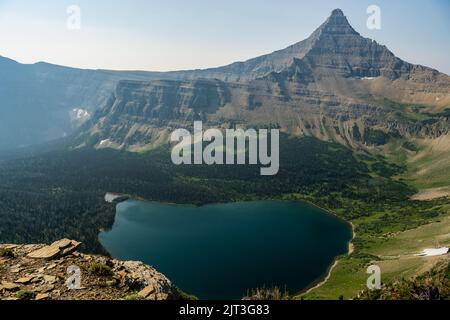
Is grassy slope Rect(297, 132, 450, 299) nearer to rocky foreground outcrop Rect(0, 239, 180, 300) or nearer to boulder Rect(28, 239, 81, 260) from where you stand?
rocky foreground outcrop Rect(0, 239, 180, 300)

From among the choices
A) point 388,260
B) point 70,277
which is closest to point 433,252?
point 388,260

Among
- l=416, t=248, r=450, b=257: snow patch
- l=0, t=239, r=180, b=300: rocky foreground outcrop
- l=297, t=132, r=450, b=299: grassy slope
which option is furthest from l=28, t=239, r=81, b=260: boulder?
l=416, t=248, r=450, b=257: snow patch

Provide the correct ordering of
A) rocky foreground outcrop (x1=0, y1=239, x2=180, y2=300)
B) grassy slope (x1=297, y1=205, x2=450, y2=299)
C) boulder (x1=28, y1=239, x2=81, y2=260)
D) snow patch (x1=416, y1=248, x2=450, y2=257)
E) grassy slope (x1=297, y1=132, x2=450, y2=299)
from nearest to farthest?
rocky foreground outcrop (x1=0, y1=239, x2=180, y2=300) → boulder (x1=28, y1=239, x2=81, y2=260) → grassy slope (x1=297, y1=205, x2=450, y2=299) → grassy slope (x1=297, y1=132, x2=450, y2=299) → snow patch (x1=416, y1=248, x2=450, y2=257)

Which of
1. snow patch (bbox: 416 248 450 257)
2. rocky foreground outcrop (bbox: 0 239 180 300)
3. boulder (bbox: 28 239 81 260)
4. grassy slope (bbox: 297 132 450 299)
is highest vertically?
boulder (bbox: 28 239 81 260)

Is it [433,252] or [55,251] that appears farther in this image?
[433,252]

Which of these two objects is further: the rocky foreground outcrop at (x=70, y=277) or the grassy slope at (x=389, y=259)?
the grassy slope at (x=389, y=259)

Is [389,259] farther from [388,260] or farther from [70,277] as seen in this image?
[70,277]

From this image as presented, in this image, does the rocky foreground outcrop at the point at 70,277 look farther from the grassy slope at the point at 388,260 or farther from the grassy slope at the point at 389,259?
the grassy slope at the point at 389,259

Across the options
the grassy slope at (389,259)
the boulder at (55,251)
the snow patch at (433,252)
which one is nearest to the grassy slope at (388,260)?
the grassy slope at (389,259)

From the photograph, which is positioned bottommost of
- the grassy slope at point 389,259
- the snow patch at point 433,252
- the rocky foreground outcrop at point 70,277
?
the grassy slope at point 389,259
